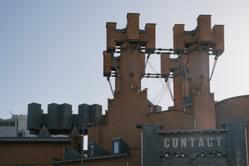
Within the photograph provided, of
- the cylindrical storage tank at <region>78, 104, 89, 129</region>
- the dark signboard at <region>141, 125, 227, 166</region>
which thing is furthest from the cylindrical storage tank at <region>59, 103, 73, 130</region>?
the dark signboard at <region>141, 125, 227, 166</region>

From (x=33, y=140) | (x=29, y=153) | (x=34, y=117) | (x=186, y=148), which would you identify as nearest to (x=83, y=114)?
(x=34, y=117)

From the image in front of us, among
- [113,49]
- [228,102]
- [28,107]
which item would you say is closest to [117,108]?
[113,49]

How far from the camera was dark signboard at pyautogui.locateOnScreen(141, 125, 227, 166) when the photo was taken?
5109 cm

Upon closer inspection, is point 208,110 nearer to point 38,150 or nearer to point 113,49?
point 113,49

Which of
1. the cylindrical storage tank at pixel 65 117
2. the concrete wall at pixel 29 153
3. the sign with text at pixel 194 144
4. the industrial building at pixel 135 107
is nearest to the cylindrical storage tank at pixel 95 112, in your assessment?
the cylindrical storage tank at pixel 65 117

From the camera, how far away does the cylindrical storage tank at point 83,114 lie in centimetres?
8675

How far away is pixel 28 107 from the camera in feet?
283

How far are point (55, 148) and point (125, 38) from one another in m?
17.4

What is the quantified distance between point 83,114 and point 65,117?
10.7ft

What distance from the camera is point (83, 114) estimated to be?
87.6 m

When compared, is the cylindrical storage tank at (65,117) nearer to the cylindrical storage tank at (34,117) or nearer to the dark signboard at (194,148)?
the cylindrical storage tank at (34,117)

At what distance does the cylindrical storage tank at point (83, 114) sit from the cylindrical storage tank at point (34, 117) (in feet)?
22.4

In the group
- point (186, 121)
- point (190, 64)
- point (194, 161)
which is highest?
point (190, 64)

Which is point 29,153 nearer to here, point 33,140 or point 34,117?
point 33,140
